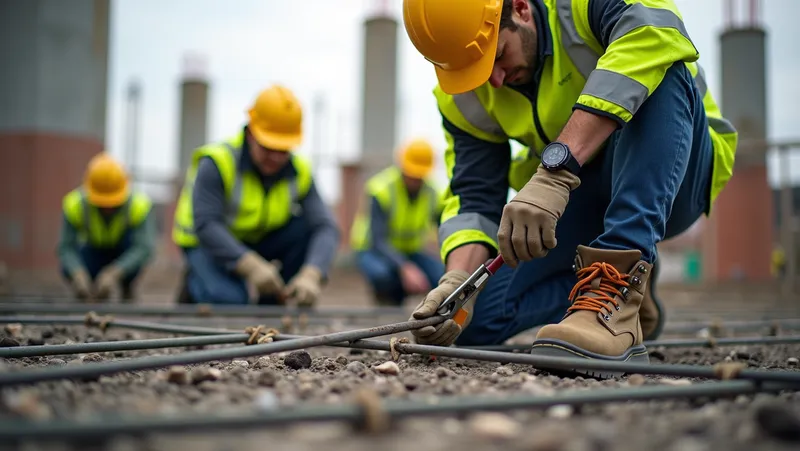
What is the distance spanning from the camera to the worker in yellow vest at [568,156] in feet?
5.43

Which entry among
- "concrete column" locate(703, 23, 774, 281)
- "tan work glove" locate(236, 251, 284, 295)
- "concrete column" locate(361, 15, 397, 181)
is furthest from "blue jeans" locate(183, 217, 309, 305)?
"concrete column" locate(361, 15, 397, 181)

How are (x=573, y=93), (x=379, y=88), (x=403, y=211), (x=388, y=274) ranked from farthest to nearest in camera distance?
(x=379, y=88) → (x=403, y=211) → (x=388, y=274) → (x=573, y=93)

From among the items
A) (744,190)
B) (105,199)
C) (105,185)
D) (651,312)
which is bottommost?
(651,312)

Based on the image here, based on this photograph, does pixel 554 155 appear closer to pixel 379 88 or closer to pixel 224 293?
pixel 224 293

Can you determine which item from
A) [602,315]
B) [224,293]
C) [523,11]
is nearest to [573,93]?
[523,11]

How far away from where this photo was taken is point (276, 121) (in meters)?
3.68

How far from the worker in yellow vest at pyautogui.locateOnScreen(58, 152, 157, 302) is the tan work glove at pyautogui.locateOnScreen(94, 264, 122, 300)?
0.03 m

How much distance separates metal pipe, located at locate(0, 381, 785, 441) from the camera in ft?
2.94

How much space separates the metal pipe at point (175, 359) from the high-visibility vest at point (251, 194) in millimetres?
2106

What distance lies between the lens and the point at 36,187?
912 cm

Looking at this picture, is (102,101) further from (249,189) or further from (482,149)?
(482,149)

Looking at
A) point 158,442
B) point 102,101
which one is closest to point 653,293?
point 158,442

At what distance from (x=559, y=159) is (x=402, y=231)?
12.2 ft

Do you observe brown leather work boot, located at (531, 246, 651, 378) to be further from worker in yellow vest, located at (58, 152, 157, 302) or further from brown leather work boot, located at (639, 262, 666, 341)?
worker in yellow vest, located at (58, 152, 157, 302)
